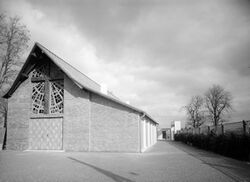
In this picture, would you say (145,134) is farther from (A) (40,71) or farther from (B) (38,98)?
(A) (40,71)

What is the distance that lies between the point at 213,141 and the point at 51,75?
1492 cm

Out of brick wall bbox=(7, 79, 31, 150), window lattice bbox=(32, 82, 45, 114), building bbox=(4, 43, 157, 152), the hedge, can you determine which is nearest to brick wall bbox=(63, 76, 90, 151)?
building bbox=(4, 43, 157, 152)

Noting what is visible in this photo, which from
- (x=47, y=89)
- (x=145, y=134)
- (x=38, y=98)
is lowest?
(x=145, y=134)

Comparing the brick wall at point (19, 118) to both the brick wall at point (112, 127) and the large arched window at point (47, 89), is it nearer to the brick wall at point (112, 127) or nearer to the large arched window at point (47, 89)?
the large arched window at point (47, 89)

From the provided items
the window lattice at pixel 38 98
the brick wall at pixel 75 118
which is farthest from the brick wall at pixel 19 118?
the brick wall at pixel 75 118

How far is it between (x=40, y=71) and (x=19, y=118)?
463cm

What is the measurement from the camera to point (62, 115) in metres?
17.0

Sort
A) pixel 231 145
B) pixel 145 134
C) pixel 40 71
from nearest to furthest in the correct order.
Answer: pixel 231 145 → pixel 40 71 → pixel 145 134

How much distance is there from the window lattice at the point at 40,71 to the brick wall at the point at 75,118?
2585 millimetres

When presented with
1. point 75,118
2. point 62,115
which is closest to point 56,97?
point 62,115

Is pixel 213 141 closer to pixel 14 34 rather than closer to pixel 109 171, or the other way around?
pixel 109 171

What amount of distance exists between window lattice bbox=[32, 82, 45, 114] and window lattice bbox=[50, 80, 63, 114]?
0.94 meters

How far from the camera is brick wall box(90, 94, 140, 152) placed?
15383 millimetres

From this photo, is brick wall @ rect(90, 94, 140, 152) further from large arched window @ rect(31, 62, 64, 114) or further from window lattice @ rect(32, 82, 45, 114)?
window lattice @ rect(32, 82, 45, 114)
